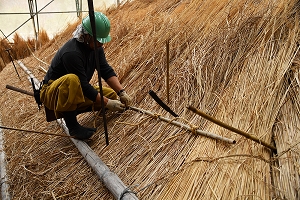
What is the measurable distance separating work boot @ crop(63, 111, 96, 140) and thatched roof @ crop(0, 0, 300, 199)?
6cm

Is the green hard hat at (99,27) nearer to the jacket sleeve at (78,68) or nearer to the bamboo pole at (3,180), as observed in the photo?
the jacket sleeve at (78,68)

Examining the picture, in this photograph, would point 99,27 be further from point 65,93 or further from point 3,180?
point 3,180

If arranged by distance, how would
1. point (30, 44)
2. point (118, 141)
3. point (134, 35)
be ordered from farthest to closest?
point (30, 44) → point (134, 35) → point (118, 141)

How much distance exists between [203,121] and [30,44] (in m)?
5.21

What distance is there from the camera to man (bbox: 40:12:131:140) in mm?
1839

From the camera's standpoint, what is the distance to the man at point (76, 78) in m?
1.84

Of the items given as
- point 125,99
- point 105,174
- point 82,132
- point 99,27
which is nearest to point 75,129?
point 82,132

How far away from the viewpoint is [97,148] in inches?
74.2

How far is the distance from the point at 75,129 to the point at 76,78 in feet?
1.21

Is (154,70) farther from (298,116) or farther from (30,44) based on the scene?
(30,44)

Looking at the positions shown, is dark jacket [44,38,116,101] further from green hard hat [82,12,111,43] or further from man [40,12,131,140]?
green hard hat [82,12,111,43]

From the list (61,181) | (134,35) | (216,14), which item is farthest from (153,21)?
(61,181)

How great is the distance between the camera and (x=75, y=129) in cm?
200

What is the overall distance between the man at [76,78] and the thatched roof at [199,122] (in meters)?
0.15
